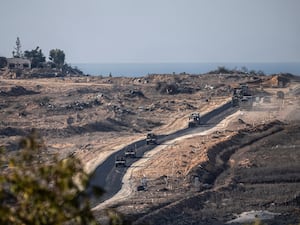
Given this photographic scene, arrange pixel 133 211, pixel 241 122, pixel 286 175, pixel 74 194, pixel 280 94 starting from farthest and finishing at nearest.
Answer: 1. pixel 280 94
2. pixel 241 122
3. pixel 286 175
4. pixel 133 211
5. pixel 74 194

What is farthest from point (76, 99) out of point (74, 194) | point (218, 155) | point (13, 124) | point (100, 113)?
point (74, 194)

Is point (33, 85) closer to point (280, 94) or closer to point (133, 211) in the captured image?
point (280, 94)

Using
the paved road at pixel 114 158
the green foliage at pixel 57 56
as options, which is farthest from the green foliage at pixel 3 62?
the paved road at pixel 114 158

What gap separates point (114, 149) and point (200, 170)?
926 cm

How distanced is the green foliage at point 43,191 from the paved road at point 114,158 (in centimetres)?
1681

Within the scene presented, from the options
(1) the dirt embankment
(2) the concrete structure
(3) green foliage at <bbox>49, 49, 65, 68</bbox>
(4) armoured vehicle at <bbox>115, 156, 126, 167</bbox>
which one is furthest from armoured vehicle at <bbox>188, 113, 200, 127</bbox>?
(3) green foliage at <bbox>49, 49, 65, 68</bbox>

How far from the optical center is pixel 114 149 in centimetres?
5081

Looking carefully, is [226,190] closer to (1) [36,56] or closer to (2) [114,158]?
(2) [114,158]

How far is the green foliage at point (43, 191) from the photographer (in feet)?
27.2

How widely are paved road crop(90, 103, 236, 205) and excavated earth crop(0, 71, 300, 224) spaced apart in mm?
748

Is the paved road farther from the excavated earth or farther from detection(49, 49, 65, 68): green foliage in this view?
detection(49, 49, 65, 68): green foliage

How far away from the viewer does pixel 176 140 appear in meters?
56.1

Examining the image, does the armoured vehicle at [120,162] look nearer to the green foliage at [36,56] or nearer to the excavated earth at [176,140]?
the excavated earth at [176,140]

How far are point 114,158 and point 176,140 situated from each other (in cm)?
970
